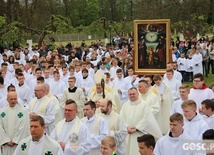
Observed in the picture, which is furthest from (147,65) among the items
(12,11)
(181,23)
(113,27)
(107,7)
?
(107,7)

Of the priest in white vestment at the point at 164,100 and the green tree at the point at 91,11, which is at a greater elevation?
the green tree at the point at 91,11

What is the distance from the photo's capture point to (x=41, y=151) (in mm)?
6629

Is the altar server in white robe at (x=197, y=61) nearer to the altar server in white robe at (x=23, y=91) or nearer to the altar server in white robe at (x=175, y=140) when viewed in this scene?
the altar server in white robe at (x=23, y=91)

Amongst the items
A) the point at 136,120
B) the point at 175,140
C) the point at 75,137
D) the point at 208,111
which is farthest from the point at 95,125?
the point at 208,111

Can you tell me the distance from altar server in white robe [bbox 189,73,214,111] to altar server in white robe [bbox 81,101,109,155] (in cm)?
324

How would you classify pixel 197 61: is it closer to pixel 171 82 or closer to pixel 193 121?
pixel 171 82

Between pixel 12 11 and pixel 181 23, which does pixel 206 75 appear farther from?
pixel 181 23

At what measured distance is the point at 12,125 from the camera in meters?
8.75

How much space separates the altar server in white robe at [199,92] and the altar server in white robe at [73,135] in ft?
12.5

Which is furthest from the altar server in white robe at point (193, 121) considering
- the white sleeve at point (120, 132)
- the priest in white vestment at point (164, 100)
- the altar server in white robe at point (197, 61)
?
the altar server in white robe at point (197, 61)

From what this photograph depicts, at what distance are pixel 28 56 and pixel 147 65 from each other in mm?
10446

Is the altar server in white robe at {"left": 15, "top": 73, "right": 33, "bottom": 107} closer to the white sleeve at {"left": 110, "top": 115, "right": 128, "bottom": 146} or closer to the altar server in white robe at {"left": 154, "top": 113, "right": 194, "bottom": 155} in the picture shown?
the white sleeve at {"left": 110, "top": 115, "right": 128, "bottom": 146}

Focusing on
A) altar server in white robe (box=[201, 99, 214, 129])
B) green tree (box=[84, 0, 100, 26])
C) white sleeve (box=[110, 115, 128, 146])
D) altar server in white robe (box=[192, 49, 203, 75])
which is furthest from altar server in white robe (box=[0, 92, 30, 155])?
green tree (box=[84, 0, 100, 26])

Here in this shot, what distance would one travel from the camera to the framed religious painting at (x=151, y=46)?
15.3m
